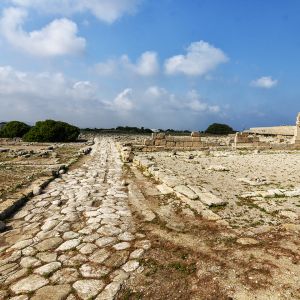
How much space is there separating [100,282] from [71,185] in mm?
5383

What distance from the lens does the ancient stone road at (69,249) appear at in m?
3.03

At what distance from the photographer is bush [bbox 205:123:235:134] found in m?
58.3

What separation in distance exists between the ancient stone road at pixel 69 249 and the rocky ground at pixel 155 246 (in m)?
0.01

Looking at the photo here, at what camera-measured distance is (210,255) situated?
3535mm

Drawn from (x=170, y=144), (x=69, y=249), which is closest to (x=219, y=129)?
(x=170, y=144)

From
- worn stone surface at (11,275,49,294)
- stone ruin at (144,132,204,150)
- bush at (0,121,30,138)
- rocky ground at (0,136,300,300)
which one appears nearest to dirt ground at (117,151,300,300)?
→ rocky ground at (0,136,300,300)

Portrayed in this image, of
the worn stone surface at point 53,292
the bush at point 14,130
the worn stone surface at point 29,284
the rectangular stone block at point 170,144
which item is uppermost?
the bush at point 14,130

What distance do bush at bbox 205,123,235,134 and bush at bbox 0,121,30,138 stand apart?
3542 cm

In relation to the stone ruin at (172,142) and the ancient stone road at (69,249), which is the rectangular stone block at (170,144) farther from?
the ancient stone road at (69,249)

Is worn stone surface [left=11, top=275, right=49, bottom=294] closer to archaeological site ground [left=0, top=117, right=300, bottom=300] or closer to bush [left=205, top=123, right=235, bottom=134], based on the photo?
archaeological site ground [left=0, top=117, right=300, bottom=300]

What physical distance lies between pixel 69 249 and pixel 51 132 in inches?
1238

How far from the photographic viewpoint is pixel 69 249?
3932 mm

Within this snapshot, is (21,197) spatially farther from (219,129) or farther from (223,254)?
(219,129)

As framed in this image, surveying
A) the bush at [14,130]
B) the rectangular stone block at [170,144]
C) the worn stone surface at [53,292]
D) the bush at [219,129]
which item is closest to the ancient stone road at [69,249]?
the worn stone surface at [53,292]
